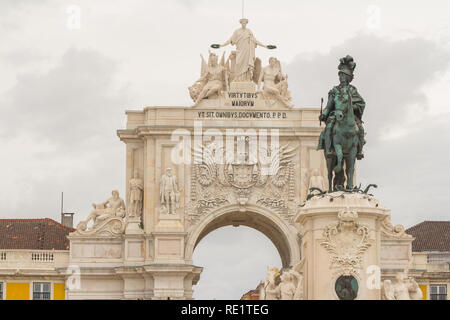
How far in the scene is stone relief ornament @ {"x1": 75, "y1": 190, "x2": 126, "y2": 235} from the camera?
62656 millimetres

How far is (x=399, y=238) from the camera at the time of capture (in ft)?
205

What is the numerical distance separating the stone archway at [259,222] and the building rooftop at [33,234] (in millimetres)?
8231

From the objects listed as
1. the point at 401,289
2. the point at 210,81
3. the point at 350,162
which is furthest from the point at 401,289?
the point at 210,81

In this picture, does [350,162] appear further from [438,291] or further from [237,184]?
[438,291]

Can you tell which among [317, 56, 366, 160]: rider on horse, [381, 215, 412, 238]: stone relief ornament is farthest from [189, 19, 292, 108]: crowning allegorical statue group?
[317, 56, 366, 160]: rider on horse

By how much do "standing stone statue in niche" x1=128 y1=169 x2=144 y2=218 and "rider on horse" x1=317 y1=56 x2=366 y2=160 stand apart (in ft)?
105

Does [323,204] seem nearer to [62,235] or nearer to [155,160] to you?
[155,160]

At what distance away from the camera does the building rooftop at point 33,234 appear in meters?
67.6

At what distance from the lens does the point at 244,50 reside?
209 ft

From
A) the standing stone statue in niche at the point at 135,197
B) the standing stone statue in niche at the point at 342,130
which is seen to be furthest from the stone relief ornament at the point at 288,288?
the standing stone statue in niche at the point at 135,197

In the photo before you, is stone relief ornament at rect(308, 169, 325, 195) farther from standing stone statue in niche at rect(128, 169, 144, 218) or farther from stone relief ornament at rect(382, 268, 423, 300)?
stone relief ornament at rect(382, 268, 423, 300)
